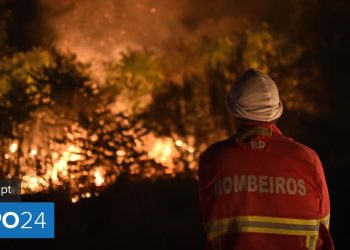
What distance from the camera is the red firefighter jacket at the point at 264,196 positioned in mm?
2113

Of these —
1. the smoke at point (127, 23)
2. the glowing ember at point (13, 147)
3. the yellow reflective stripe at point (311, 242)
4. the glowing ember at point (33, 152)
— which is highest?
the smoke at point (127, 23)

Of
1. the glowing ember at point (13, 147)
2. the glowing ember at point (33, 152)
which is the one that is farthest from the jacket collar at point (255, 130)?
the glowing ember at point (13, 147)

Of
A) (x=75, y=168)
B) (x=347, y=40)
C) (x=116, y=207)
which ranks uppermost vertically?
(x=347, y=40)

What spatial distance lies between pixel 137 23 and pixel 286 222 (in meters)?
11.3

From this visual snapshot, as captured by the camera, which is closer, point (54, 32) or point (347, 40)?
point (347, 40)

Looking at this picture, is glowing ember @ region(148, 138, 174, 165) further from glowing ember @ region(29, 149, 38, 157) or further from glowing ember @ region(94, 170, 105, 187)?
glowing ember @ region(29, 149, 38, 157)

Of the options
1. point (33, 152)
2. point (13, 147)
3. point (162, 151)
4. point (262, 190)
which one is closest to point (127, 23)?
point (162, 151)

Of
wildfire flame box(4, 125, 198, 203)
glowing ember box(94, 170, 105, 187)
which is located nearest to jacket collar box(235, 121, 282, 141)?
wildfire flame box(4, 125, 198, 203)

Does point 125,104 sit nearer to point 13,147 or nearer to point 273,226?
point 13,147

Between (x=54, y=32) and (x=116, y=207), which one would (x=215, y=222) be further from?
(x=54, y=32)

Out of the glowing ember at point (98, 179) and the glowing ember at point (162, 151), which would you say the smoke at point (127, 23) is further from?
the glowing ember at point (98, 179)

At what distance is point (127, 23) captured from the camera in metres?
12.9

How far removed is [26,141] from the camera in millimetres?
7945

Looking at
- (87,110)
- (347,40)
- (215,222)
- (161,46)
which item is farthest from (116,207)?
(161,46)
